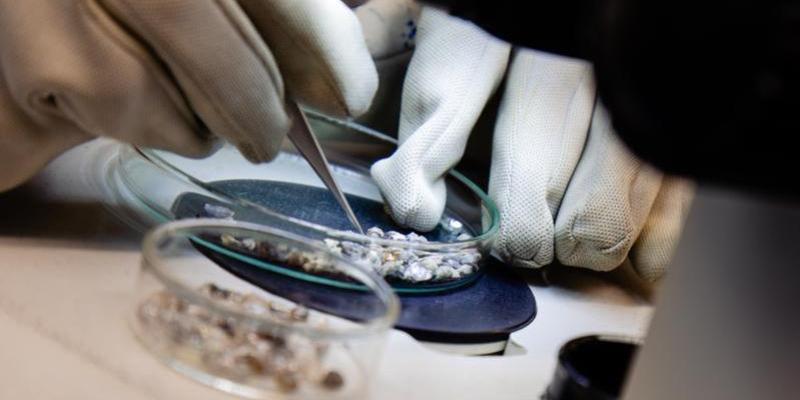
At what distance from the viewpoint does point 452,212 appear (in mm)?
542

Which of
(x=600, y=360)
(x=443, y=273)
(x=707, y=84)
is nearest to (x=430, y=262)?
(x=443, y=273)

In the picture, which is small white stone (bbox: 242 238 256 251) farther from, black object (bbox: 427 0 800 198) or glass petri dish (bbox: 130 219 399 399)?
black object (bbox: 427 0 800 198)

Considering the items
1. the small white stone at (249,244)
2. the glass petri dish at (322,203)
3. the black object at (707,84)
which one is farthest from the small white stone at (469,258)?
the black object at (707,84)

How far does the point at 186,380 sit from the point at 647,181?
0.92ft

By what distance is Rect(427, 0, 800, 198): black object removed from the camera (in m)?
0.17

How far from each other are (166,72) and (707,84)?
245 millimetres

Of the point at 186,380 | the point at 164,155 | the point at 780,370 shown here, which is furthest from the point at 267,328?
the point at 164,155

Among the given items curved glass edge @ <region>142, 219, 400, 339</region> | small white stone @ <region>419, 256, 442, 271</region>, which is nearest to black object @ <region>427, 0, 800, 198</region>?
curved glass edge @ <region>142, 219, 400, 339</region>

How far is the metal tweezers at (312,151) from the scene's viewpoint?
1.48 ft

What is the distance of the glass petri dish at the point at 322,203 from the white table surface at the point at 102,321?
0.08 ft

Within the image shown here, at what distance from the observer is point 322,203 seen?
513 millimetres

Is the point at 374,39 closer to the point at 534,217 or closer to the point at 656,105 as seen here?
the point at 534,217

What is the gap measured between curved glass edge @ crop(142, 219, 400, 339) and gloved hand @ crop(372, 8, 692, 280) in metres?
0.13

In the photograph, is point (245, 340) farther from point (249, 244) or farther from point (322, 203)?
point (322, 203)
